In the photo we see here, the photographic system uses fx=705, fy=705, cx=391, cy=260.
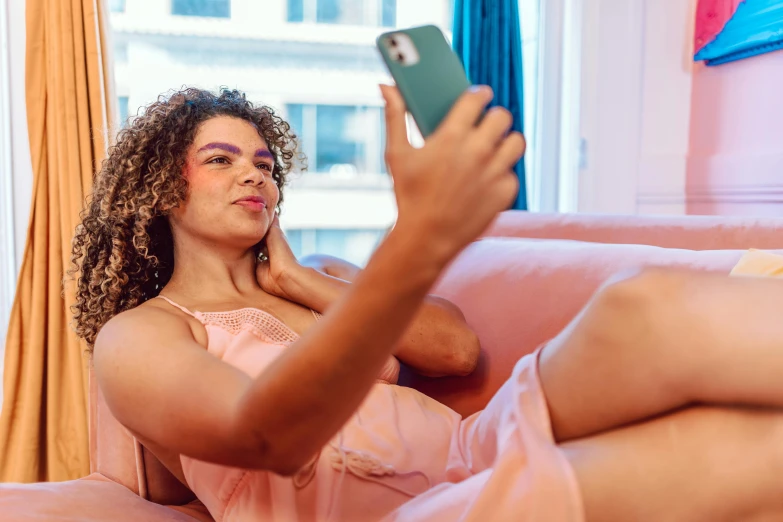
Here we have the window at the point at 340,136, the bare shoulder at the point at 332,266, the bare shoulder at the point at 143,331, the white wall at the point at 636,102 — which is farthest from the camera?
the window at the point at 340,136

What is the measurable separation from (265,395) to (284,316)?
752mm

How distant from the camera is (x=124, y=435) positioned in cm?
155

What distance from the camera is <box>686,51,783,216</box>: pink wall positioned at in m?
2.44

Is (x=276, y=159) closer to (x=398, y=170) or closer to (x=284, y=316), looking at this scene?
(x=284, y=316)

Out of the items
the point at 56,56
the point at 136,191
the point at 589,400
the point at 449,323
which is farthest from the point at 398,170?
the point at 56,56

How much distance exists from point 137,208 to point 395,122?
97 cm

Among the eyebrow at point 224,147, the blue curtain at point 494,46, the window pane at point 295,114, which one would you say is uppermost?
the blue curtain at point 494,46

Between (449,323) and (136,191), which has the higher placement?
(136,191)

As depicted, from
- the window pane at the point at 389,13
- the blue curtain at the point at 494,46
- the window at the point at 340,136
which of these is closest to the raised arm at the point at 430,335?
the blue curtain at the point at 494,46

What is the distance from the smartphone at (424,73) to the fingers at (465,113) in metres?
0.02

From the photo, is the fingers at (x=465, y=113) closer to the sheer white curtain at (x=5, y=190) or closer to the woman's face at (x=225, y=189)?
the woman's face at (x=225, y=189)

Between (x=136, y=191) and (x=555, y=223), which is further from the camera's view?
(x=555, y=223)

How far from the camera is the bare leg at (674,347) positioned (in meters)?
0.80

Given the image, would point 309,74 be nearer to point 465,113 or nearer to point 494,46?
point 494,46
